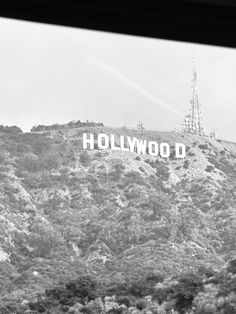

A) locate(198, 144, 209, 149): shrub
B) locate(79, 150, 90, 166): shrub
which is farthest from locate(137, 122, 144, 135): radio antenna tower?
locate(198, 144, 209, 149): shrub

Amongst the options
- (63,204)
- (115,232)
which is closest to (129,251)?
(115,232)

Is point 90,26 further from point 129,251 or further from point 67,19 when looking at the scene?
point 129,251

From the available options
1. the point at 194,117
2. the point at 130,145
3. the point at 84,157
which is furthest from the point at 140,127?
the point at 84,157

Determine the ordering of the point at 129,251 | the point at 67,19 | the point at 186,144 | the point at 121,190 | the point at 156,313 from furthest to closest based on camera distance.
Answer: the point at 186,144
the point at 121,190
the point at 129,251
the point at 156,313
the point at 67,19

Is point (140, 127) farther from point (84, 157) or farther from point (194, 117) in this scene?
point (84, 157)

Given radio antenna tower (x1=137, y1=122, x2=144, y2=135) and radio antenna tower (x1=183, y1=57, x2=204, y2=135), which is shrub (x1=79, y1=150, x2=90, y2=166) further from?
radio antenna tower (x1=183, y1=57, x2=204, y2=135)
